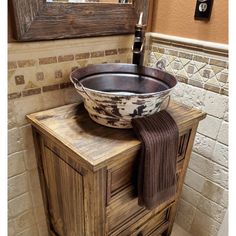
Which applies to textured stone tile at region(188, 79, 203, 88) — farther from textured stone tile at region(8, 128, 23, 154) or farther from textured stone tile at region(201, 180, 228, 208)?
textured stone tile at region(8, 128, 23, 154)

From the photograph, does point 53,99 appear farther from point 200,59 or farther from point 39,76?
point 200,59

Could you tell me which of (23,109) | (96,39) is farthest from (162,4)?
(23,109)

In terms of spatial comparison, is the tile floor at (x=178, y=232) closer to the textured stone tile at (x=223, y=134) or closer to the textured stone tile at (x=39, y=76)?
the textured stone tile at (x=223, y=134)

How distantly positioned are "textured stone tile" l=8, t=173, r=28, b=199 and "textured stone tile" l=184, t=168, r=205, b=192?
0.77 metres

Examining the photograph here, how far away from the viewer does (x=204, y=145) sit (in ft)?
3.51

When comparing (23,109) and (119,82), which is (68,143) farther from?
(119,82)

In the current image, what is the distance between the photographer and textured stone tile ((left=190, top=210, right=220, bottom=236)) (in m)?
1.13

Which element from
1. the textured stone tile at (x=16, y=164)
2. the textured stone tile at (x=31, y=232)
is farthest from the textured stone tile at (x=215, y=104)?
the textured stone tile at (x=31, y=232)

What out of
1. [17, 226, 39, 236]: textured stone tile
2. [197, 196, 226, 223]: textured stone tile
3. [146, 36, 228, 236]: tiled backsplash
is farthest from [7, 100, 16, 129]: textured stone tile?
[197, 196, 226, 223]: textured stone tile

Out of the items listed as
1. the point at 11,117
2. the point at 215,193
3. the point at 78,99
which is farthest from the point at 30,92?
the point at 215,193

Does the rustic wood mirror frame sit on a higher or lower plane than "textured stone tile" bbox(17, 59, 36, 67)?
higher

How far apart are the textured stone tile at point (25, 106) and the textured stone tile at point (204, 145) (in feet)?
2.38

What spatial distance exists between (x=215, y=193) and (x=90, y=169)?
2.46 feet

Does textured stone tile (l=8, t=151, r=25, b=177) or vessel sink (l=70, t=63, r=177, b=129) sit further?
textured stone tile (l=8, t=151, r=25, b=177)
